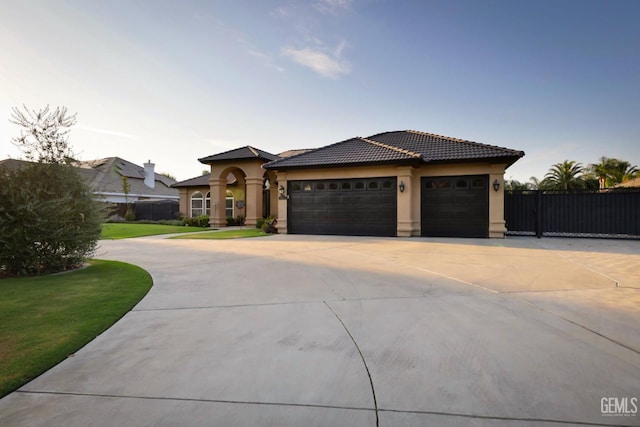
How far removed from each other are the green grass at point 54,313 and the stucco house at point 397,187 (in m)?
10.8

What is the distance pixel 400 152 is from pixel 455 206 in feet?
12.3

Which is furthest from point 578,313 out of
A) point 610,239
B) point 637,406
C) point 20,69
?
point 20,69

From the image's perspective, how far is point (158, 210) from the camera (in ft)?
95.2

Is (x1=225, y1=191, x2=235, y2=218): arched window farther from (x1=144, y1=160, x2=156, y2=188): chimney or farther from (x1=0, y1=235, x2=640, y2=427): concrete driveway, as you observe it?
(x1=0, y1=235, x2=640, y2=427): concrete driveway

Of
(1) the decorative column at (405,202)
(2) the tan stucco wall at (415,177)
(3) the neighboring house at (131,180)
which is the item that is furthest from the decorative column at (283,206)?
(3) the neighboring house at (131,180)

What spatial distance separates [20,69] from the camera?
10406 mm

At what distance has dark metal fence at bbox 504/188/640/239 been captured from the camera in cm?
1404

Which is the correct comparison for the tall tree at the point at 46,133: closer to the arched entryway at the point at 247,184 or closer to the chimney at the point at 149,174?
the arched entryway at the point at 247,184

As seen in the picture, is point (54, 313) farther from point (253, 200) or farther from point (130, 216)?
point (130, 216)

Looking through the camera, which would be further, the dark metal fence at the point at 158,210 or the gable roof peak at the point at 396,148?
the dark metal fence at the point at 158,210

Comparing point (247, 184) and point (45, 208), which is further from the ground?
point (247, 184)

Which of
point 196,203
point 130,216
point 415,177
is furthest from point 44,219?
point 130,216

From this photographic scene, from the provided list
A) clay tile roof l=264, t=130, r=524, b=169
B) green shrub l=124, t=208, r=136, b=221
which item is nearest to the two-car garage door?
clay tile roof l=264, t=130, r=524, b=169

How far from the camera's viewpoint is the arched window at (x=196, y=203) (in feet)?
87.7
